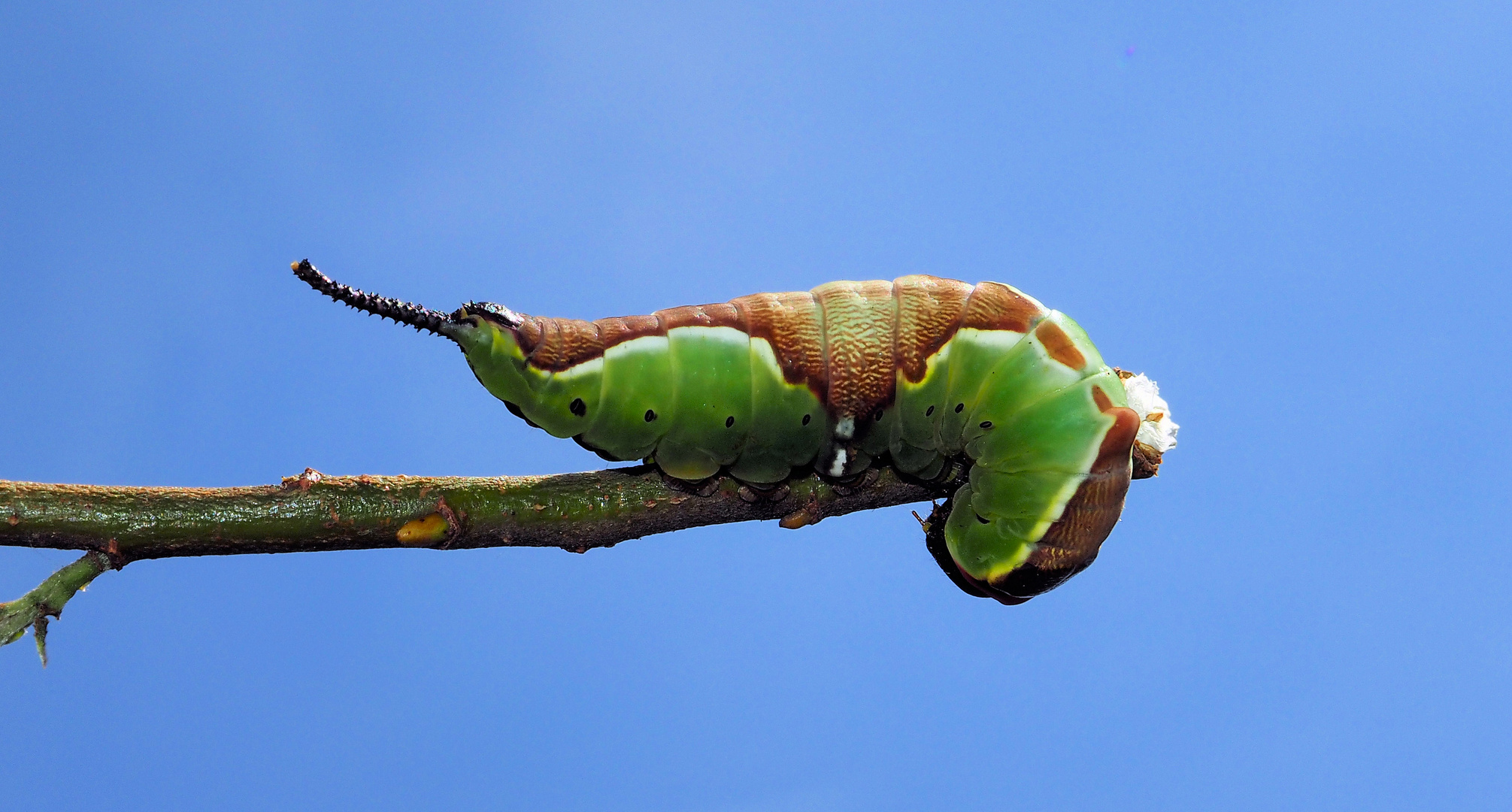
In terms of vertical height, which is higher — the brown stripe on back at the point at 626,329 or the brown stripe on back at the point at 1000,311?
the brown stripe on back at the point at 1000,311

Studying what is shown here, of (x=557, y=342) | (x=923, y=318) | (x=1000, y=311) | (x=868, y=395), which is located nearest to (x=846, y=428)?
(x=868, y=395)

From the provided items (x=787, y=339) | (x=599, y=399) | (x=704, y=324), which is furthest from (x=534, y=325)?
(x=787, y=339)

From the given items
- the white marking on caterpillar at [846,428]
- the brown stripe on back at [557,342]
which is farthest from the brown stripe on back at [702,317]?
the white marking on caterpillar at [846,428]

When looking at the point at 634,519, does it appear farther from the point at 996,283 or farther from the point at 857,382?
the point at 996,283

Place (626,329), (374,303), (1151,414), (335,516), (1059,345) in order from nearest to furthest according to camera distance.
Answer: (374,303)
(335,516)
(626,329)
(1059,345)
(1151,414)

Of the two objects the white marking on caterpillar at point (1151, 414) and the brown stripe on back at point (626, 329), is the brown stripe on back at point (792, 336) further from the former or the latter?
the white marking on caterpillar at point (1151, 414)

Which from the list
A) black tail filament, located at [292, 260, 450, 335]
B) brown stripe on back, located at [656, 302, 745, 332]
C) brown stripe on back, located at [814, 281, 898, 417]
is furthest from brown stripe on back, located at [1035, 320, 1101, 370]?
black tail filament, located at [292, 260, 450, 335]

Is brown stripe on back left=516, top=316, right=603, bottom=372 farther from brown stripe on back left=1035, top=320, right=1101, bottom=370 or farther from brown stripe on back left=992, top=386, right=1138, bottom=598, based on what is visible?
brown stripe on back left=992, top=386, right=1138, bottom=598

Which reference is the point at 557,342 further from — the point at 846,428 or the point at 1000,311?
the point at 1000,311
